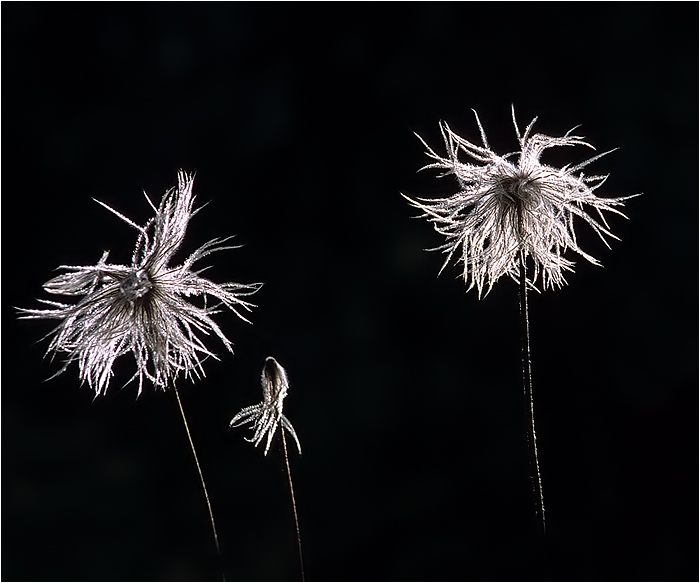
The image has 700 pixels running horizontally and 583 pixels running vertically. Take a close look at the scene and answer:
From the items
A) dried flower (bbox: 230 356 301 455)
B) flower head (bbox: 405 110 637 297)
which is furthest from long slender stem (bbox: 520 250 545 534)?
dried flower (bbox: 230 356 301 455)

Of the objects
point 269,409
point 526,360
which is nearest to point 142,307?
point 269,409

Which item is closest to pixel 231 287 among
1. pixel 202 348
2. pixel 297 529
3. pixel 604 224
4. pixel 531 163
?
pixel 202 348

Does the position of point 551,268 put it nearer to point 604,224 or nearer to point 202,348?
point 604,224

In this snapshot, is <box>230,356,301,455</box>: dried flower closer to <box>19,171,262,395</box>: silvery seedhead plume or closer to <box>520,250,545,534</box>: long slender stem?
<box>19,171,262,395</box>: silvery seedhead plume

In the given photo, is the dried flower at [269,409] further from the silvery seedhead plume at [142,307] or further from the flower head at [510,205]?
the flower head at [510,205]

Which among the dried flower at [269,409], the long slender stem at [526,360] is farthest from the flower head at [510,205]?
the dried flower at [269,409]

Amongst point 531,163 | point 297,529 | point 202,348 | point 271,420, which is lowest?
point 297,529
